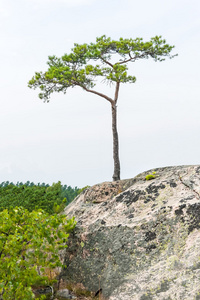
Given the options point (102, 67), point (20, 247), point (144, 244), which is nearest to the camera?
point (20, 247)

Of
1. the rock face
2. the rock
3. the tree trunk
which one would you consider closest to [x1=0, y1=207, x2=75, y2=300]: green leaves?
the rock

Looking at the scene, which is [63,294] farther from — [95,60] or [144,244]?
[95,60]

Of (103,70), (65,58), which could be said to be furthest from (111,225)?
(65,58)

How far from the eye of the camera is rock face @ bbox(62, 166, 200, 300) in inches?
254

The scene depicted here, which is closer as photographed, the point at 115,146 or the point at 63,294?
the point at 63,294

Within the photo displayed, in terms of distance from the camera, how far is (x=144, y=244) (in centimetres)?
720

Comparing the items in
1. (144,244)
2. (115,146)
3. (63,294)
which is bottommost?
(63,294)

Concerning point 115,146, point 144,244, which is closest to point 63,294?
point 144,244

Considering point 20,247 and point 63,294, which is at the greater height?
point 20,247

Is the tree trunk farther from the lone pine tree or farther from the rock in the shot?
the rock

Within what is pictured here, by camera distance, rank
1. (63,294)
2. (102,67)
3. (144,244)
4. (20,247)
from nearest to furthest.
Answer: (20,247)
(144,244)
(63,294)
(102,67)

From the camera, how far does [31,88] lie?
811 inches

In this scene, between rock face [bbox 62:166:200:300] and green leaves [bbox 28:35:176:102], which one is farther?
green leaves [bbox 28:35:176:102]

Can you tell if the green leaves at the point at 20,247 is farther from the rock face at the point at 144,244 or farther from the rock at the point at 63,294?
the rock face at the point at 144,244
